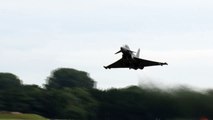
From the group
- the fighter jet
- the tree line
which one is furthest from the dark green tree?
the fighter jet

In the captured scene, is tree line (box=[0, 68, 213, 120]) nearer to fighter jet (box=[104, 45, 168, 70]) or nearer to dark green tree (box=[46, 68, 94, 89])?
dark green tree (box=[46, 68, 94, 89])

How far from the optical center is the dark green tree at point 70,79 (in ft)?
575

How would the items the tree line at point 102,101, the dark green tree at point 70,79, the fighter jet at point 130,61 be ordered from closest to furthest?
the fighter jet at point 130,61 < the tree line at point 102,101 < the dark green tree at point 70,79

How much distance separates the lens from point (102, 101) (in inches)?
4040

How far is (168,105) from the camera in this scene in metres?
72.4

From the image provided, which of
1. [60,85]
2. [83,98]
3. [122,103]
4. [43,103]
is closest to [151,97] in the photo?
[122,103]

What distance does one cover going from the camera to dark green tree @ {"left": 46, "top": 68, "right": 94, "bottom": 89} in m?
175

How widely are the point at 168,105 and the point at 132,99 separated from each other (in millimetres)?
16348

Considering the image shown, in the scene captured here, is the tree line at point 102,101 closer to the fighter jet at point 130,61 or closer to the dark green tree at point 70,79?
the dark green tree at point 70,79

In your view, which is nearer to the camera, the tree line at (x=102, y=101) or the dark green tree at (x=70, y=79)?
the tree line at (x=102, y=101)

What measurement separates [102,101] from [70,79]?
77962 millimetres

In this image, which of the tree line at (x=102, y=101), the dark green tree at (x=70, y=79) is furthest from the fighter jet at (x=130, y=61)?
the dark green tree at (x=70, y=79)

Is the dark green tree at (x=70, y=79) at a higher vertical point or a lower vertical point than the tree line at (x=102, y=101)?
higher

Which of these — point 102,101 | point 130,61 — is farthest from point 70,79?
point 130,61
